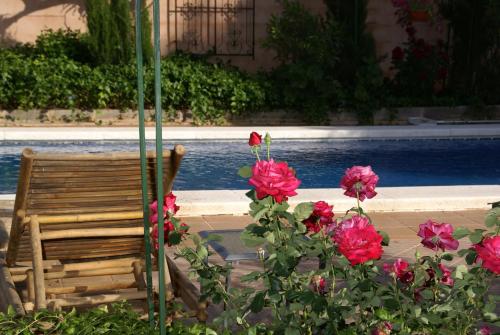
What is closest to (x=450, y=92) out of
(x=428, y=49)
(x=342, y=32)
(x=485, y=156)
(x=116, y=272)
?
(x=428, y=49)

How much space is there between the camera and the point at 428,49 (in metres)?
13.8

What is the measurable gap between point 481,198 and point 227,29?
28.4 ft

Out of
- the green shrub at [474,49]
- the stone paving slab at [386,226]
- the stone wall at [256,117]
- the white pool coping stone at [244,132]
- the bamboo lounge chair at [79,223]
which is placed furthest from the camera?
the green shrub at [474,49]

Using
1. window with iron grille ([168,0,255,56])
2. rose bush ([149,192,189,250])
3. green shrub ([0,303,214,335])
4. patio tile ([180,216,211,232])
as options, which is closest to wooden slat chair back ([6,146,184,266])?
rose bush ([149,192,189,250])

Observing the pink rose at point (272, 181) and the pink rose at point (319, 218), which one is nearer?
the pink rose at point (272, 181)

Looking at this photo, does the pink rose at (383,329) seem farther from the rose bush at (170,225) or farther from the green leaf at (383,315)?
the rose bush at (170,225)

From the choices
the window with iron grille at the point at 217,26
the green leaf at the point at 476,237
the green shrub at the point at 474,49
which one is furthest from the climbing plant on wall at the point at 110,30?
the green leaf at the point at 476,237

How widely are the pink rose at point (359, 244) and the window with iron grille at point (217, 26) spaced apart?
474 inches

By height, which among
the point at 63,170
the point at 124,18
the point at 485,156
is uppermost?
the point at 124,18

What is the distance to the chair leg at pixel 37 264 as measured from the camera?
333 centimetres

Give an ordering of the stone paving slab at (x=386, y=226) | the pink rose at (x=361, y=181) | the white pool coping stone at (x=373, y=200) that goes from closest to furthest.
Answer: the pink rose at (x=361, y=181) → the stone paving slab at (x=386, y=226) → the white pool coping stone at (x=373, y=200)

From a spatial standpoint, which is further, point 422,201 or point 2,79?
point 2,79

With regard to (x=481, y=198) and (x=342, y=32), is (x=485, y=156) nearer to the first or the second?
(x=342, y=32)

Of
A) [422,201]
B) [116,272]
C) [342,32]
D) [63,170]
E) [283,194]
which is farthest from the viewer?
[342,32]
